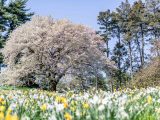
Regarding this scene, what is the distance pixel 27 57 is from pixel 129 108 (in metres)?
27.4

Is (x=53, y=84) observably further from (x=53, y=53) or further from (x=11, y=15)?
(x=11, y=15)

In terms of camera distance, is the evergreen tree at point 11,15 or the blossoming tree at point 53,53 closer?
the blossoming tree at point 53,53

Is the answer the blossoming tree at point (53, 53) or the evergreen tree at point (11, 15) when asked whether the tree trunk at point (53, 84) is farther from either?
the evergreen tree at point (11, 15)

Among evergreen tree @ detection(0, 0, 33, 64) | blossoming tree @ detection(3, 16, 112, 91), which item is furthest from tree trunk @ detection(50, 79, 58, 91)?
evergreen tree @ detection(0, 0, 33, 64)

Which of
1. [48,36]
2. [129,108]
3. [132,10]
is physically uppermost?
[132,10]

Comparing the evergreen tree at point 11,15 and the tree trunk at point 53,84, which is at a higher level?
the evergreen tree at point 11,15

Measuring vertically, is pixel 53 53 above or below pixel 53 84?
above

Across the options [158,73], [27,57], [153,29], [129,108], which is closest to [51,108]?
[129,108]

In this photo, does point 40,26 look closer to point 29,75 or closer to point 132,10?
point 29,75

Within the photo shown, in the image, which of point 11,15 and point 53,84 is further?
point 11,15

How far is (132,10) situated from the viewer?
5831 cm

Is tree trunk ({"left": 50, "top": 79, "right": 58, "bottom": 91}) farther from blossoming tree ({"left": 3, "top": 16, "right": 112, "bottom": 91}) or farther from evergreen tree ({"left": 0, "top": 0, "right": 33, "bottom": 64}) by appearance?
evergreen tree ({"left": 0, "top": 0, "right": 33, "bottom": 64})

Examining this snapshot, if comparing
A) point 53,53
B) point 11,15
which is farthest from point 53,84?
point 11,15

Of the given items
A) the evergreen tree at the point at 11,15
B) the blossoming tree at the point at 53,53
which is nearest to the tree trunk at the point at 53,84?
the blossoming tree at the point at 53,53
